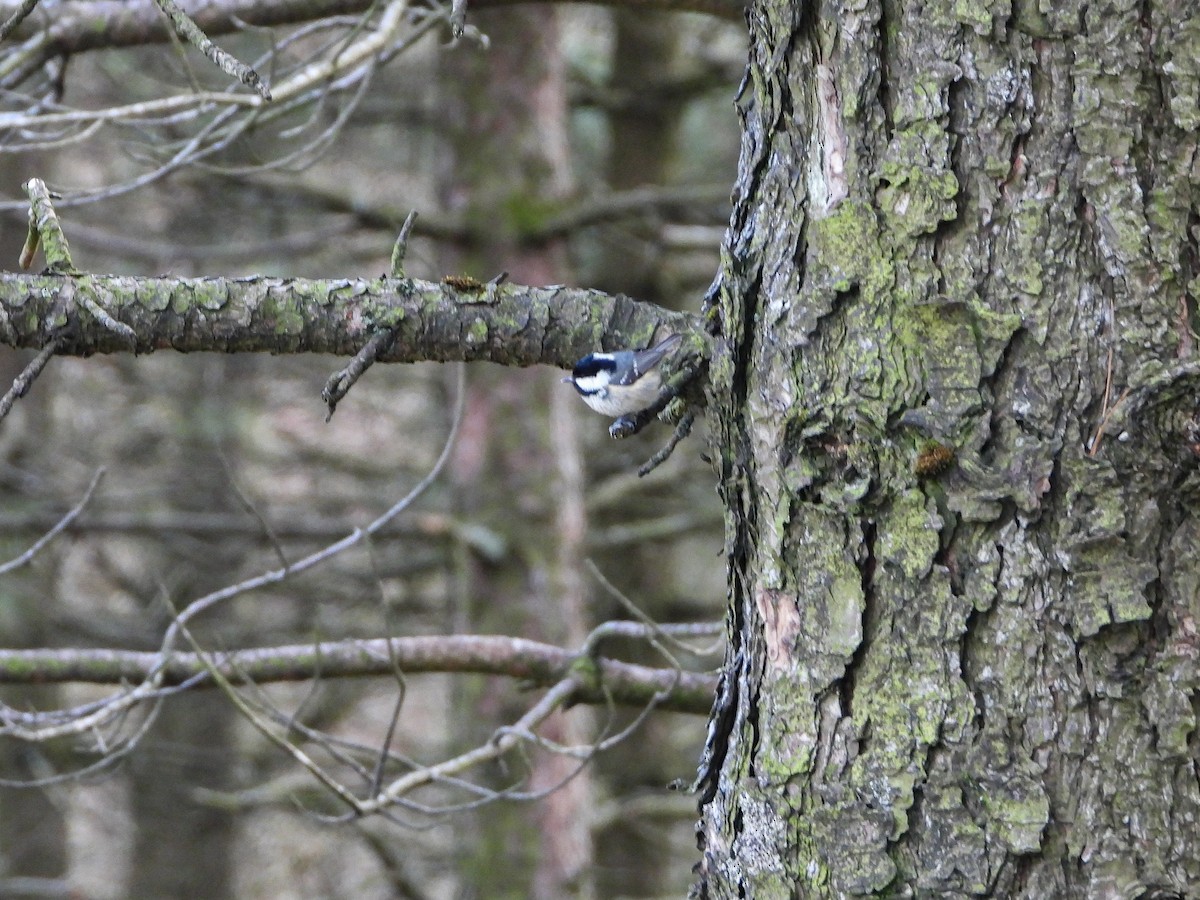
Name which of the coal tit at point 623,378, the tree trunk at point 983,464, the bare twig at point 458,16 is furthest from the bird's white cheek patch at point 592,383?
the bare twig at point 458,16

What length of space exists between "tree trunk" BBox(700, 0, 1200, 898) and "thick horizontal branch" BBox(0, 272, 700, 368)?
327 mm

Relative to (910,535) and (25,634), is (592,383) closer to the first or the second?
(910,535)

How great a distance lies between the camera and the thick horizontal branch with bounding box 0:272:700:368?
77.4 inches

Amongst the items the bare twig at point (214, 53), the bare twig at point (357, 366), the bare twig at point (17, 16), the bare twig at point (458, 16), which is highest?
the bare twig at point (458, 16)

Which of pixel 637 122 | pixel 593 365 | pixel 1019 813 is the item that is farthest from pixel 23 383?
pixel 637 122

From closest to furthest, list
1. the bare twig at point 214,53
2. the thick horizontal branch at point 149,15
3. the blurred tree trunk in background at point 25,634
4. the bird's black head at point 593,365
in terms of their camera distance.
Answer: the bare twig at point 214,53 < the bird's black head at point 593,365 < the thick horizontal branch at point 149,15 < the blurred tree trunk in background at point 25,634

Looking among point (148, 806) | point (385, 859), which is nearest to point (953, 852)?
point (385, 859)

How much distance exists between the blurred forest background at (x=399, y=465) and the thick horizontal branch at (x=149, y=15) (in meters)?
0.09

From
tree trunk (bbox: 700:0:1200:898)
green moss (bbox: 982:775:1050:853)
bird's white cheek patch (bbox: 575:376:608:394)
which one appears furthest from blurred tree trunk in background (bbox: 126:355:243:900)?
green moss (bbox: 982:775:1050:853)

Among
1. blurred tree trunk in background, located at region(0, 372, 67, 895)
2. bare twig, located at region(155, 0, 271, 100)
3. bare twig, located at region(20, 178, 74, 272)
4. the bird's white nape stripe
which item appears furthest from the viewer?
blurred tree trunk in background, located at region(0, 372, 67, 895)

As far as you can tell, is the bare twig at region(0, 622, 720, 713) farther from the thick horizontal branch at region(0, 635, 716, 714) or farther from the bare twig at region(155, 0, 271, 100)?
the bare twig at region(155, 0, 271, 100)

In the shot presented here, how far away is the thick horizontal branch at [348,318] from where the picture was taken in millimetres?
1967

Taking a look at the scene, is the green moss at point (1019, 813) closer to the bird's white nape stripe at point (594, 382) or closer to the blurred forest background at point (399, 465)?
the bird's white nape stripe at point (594, 382)

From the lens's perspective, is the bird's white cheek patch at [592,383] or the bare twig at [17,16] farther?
the bird's white cheek patch at [592,383]
